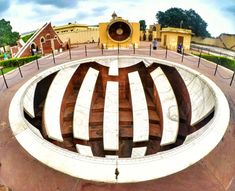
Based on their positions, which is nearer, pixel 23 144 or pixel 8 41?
pixel 23 144

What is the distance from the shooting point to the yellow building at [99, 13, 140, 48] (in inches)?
855

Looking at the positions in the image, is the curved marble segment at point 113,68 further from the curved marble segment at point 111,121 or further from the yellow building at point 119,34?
the yellow building at point 119,34

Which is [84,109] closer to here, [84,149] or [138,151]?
[84,149]

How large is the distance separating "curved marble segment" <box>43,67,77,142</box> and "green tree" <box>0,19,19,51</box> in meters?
26.3

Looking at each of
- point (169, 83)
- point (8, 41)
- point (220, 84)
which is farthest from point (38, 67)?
point (8, 41)

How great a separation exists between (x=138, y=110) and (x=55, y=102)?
249 inches

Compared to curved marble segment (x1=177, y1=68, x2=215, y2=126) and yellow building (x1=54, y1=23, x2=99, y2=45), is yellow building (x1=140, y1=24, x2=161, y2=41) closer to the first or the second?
yellow building (x1=54, y1=23, x2=99, y2=45)

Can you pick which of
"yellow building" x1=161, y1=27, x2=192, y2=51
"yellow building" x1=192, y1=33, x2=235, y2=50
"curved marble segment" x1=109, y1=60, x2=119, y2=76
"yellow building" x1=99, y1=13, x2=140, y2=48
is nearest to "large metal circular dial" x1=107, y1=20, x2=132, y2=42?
"yellow building" x1=99, y1=13, x2=140, y2=48

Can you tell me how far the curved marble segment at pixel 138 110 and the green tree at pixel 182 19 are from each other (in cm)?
3397

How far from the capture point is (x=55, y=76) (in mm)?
15141

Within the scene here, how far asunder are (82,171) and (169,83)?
37.5 feet

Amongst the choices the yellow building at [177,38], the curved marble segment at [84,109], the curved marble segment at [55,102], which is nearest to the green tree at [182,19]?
the yellow building at [177,38]

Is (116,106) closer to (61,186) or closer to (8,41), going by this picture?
(61,186)

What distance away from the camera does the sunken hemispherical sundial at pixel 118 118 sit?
243 inches
